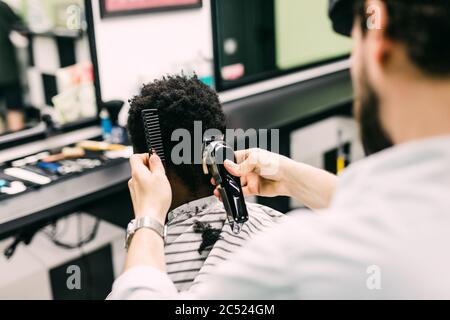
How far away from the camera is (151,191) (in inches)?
39.4

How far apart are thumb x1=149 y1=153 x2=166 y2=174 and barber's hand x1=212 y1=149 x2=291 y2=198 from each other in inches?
8.9

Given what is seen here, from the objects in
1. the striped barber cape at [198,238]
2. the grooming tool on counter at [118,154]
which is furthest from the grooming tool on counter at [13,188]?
the striped barber cape at [198,238]

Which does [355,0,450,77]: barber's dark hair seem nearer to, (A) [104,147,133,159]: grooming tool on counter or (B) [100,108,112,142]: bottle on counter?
(A) [104,147,133,159]: grooming tool on counter

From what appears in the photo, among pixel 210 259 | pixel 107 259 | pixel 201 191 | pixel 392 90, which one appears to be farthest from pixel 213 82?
pixel 392 90

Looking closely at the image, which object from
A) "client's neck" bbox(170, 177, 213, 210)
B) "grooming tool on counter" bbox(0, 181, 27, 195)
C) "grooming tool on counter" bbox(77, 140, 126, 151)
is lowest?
"grooming tool on counter" bbox(0, 181, 27, 195)

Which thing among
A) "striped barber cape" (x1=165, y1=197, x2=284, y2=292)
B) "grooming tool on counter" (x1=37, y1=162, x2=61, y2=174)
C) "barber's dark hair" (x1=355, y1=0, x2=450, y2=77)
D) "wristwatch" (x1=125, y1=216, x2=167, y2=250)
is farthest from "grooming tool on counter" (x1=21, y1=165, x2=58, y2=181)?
"barber's dark hair" (x1=355, y1=0, x2=450, y2=77)

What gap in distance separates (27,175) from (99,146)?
39cm

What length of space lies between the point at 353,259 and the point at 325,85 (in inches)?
116

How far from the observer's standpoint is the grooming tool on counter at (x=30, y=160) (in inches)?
80.4

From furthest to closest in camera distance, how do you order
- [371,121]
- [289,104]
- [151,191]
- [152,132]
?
[289,104] → [152,132] → [151,191] → [371,121]

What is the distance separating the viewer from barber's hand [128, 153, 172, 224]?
97cm

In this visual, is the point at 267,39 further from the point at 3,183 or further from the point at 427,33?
the point at 427,33

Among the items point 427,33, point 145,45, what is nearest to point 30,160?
point 145,45

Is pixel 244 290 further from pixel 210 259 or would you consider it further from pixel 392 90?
pixel 210 259
